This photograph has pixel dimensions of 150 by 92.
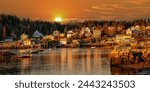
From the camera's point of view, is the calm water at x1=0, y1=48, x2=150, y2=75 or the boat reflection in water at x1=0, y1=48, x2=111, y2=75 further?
the boat reflection in water at x1=0, y1=48, x2=111, y2=75

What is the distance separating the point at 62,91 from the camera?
6.80 meters

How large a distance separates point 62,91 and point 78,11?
2.15m

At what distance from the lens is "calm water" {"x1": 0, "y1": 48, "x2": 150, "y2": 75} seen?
8.91m

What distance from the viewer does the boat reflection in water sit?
9.05 metres

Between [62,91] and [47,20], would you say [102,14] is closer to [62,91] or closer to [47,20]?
[47,20]

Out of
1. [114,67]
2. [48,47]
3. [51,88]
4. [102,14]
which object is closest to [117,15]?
[102,14]

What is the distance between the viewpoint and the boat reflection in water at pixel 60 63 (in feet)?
29.7

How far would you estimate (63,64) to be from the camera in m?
10.2

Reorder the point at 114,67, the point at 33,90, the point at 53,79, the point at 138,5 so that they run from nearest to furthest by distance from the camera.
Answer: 1. the point at 33,90
2. the point at 53,79
3. the point at 138,5
4. the point at 114,67

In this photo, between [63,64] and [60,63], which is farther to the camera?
[60,63]

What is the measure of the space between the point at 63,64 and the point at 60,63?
264mm

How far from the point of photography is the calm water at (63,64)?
8.91m

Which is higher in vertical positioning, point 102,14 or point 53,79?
point 102,14

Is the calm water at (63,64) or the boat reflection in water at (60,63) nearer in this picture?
the calm water at (63,64)
